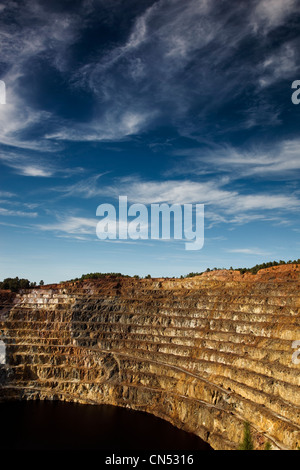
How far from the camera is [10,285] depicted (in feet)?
420

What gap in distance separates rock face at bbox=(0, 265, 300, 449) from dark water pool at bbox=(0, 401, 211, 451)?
9.73 ft

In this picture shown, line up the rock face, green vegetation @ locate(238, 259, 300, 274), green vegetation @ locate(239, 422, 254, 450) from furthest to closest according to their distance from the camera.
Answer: green vegetation @ locate(238, 259, 300, 274)
the rock face
green vegetation @ locate(239, 422, 254, 450)

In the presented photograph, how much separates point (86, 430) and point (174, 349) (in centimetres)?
2542

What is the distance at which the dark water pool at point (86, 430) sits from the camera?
56.4 meters

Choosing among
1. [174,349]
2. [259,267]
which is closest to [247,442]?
[174,349]

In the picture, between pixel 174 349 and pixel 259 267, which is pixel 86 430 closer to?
pixel 174 349

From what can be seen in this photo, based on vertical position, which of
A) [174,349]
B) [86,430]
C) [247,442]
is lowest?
[86,430]

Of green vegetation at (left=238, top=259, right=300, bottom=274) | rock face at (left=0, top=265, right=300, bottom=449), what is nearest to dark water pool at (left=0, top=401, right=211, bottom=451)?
rock face at (left=0, top=265, right=300, bottom=449)

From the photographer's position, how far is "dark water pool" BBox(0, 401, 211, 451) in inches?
2222

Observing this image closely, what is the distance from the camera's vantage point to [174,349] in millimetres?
79750

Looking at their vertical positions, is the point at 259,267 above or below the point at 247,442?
above

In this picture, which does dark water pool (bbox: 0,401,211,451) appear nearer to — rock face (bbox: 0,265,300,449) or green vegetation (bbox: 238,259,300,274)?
rock face (bbox: 0,265,300,449)

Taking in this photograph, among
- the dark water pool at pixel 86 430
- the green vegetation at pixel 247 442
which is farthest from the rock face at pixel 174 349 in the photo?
the dark water pool at pixel 86 430
